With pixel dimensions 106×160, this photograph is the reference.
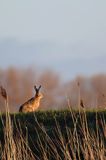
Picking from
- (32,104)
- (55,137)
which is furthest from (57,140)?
(32,104)

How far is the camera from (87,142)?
435 inches

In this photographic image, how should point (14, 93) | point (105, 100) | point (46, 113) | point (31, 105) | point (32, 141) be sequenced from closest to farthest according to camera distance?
point (105, 100)
point (32, 141)
point (46, 113)
point (31, 105)
point (14, 93)

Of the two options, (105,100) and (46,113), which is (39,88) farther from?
(105,100)

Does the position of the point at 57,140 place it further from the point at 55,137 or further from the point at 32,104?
the point at 32,104

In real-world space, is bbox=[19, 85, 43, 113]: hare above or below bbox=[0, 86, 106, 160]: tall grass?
above

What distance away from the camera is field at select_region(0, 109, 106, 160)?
438 inches

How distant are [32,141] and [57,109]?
2.60 m

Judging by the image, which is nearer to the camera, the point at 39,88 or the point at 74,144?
the point at 74,144

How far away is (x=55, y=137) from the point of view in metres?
Result: 13.7

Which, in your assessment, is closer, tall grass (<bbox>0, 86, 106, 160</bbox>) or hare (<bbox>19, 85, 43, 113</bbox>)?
tall grass (<bbox>0, 86, 106, 160</bbox>)

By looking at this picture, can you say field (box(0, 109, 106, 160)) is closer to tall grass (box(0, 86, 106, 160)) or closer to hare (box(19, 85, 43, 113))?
tall grass (box(0, 86, 106, 160))

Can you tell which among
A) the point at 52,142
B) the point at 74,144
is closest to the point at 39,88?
the point at 52,142

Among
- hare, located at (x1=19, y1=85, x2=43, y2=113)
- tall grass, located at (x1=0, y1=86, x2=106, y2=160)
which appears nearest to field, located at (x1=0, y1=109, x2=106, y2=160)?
tall grass, located at (x1=0, y1=86, x2=106, y2=160)

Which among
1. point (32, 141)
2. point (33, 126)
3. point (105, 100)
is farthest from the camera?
point (33, 126)
